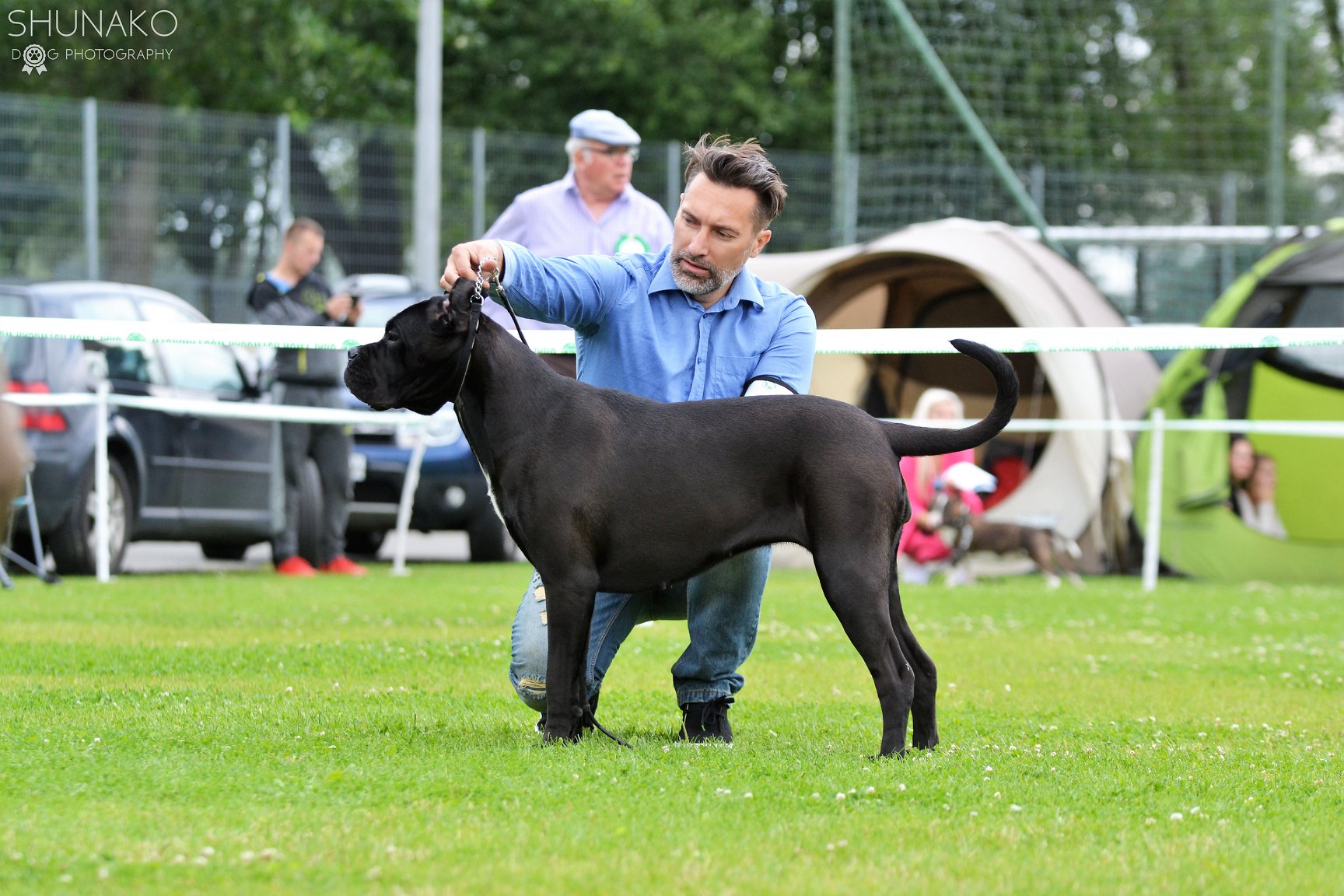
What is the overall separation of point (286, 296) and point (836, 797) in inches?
285

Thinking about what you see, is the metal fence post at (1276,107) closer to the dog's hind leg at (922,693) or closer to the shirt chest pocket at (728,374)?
the shirt chest pocket at (728,374)

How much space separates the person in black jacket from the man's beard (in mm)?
5811

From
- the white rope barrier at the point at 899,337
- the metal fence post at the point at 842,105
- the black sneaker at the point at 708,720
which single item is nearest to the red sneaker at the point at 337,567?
the white rope barrier at the point at 899,337

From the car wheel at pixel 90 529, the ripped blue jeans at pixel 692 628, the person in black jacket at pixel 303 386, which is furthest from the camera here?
the person in black jacket at pixel 303 386

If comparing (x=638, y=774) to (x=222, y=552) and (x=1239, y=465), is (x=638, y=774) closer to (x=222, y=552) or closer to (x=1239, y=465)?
(x=222, y=552)

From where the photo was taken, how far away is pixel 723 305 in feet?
15.4

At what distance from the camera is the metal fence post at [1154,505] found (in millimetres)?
11188

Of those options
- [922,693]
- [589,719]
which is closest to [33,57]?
[589,719]

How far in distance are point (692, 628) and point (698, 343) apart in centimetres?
82

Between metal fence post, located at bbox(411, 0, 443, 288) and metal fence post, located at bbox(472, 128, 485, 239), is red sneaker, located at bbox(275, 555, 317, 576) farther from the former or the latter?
metal fence post, located at bbox(472, 128, 485, 239)

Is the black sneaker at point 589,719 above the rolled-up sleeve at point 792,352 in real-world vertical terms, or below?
below

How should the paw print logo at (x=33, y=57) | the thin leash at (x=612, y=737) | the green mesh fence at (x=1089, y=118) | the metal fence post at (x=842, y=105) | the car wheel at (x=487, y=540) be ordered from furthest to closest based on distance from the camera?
1. the paw print logo at (x=33, y=57)
2. the green mesh fence at (x=1089, y=118)
3. the metal fence post at (x=842, y=105)
4. the car wheel at (x=487, y=540)
5. the thin leash at (x=612, y=737)

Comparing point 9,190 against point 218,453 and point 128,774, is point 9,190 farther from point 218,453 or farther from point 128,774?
point 128,774

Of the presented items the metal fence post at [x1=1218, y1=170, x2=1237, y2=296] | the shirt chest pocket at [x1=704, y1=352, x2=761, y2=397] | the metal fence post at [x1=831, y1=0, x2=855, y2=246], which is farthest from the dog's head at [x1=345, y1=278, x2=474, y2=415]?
the metal fence post at [x1=1218, y1=170, x2=1237, y2=296]
